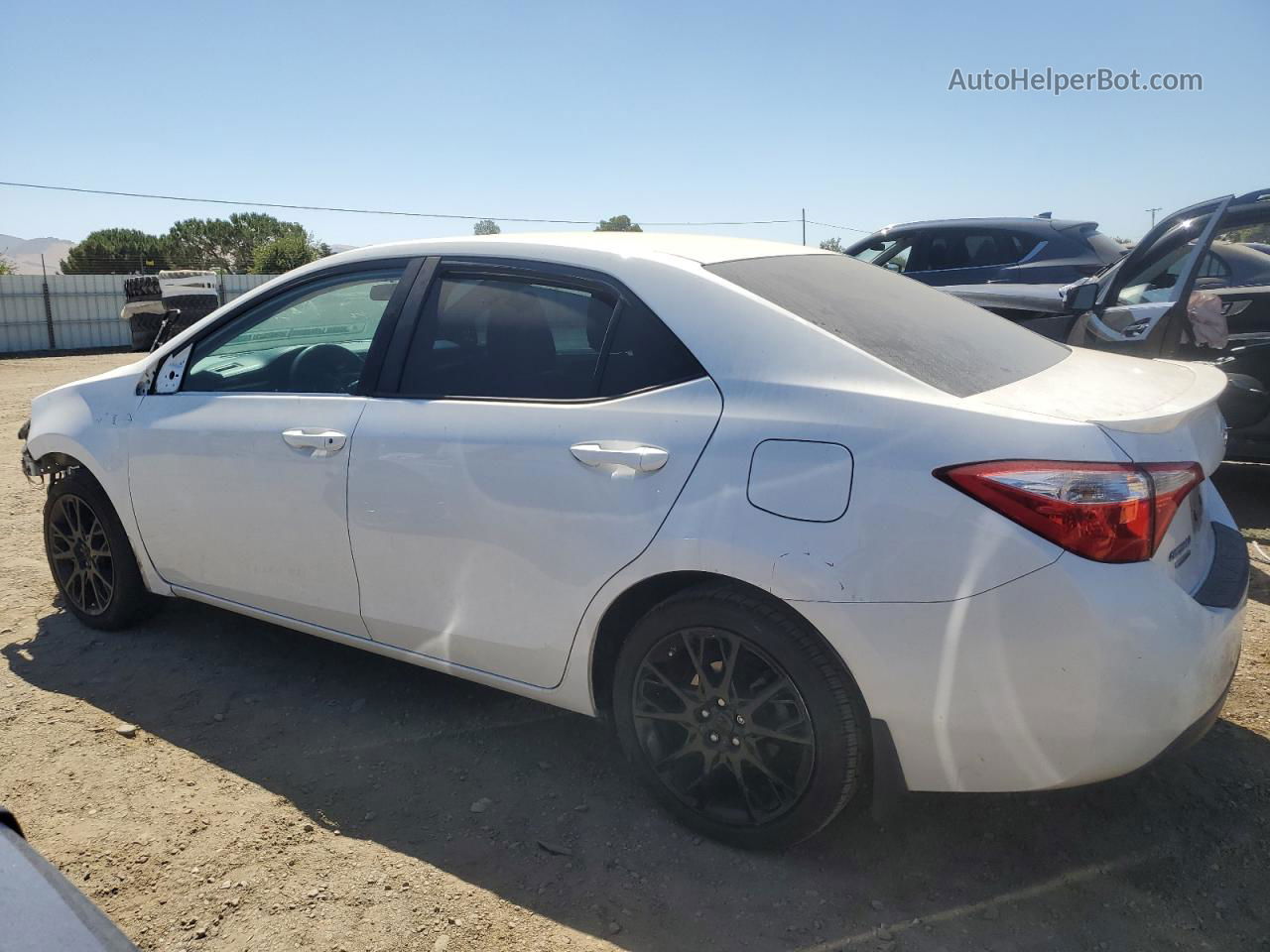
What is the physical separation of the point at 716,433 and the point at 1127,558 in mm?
957

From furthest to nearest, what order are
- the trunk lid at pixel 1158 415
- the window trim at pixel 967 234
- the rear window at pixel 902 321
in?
the window trim at pixel 967 234 < the rear window at pixel 902 321 < the trunk lid at pixel 1158 415

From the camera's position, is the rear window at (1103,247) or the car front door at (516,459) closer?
the car front door at (516,459)

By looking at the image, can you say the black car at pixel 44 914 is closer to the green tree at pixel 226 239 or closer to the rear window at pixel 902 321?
the rear window at pixel 902 321

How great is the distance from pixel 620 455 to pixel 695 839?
1.08 m

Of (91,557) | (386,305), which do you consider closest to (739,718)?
(386,305)

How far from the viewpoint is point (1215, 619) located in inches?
90.4

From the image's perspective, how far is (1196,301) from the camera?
5.39 m

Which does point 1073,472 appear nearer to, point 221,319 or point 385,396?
point 385,396

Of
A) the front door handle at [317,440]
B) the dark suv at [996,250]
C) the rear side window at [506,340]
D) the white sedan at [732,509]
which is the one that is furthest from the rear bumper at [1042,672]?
the dark suv at [996,250]

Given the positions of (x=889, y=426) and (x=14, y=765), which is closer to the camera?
(x=889, y=426)

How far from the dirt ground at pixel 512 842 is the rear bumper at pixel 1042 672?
21cm

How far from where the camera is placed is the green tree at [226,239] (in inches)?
2335

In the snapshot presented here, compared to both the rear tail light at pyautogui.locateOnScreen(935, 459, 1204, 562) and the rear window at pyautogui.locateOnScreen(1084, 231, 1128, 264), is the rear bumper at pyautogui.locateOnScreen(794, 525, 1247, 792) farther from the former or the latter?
the rear window at pyautogui.locateOnScreen(1084, 231, 1128, 264)

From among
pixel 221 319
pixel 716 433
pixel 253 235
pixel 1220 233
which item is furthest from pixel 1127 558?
pixel 253 235
